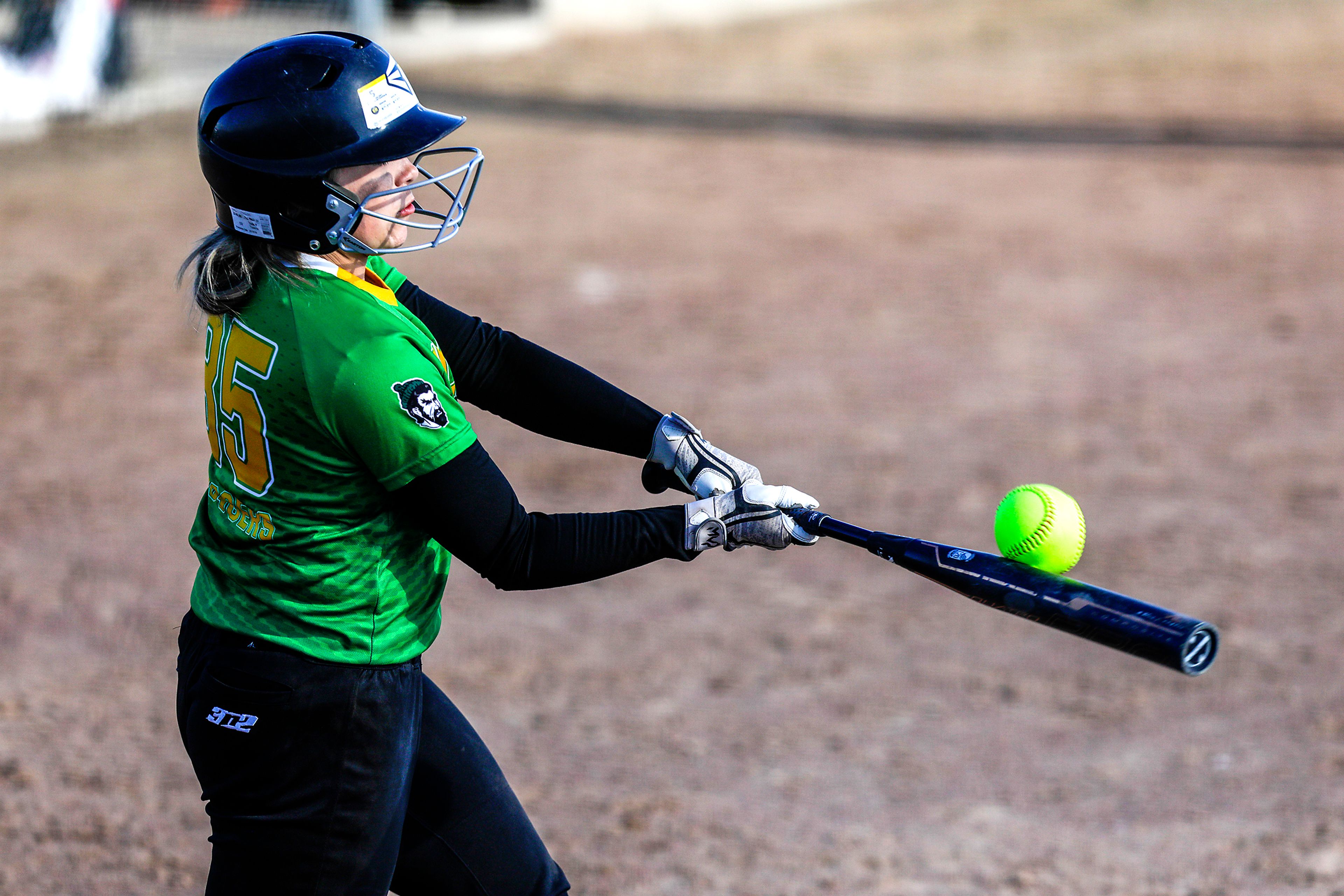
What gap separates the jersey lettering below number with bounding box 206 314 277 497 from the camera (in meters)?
2.45

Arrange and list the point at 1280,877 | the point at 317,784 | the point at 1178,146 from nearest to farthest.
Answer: the point at 317,784 < the point at 1280,877 < the point at 1178,146

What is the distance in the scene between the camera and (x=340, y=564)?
2.53m

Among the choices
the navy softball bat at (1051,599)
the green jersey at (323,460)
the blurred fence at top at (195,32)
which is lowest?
the blurred fence at top at (195,32)

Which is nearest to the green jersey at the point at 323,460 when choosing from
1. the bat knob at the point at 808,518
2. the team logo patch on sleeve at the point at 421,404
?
the team logo patch on sleeve at the point at 421,404

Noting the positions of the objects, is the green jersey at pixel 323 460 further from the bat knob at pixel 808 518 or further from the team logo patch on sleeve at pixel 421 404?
the bat knob at pixel 808 518

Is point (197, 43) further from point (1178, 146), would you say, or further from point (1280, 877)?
point (1280, 877)

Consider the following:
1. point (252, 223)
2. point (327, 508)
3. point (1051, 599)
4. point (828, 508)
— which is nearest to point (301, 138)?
point (252, 223)

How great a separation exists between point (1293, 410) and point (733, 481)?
5.75m

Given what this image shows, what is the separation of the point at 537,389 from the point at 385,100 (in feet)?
2.34

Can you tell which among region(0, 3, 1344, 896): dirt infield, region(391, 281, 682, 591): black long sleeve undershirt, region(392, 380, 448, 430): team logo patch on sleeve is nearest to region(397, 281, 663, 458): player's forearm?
region(391, 281, 682, 591): black long sleeve undershirt

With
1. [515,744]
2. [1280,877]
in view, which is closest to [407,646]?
[515,744]

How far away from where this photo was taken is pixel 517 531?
250 cm

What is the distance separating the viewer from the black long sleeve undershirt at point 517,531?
2.42 meters

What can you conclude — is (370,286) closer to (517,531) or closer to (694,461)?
(517,531)
